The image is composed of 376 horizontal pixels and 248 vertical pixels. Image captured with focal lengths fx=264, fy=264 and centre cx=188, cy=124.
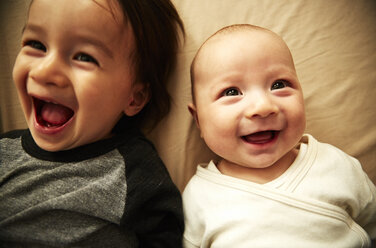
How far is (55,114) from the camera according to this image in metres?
0.81

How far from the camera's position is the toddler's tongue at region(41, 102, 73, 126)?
81 cm

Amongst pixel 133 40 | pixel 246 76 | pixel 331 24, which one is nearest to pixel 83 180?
pixel 133 40

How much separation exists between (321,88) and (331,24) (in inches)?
9.7

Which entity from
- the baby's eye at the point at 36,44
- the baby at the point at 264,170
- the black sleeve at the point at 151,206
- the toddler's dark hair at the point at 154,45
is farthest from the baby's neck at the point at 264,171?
the baby's eye at the point at 36,44

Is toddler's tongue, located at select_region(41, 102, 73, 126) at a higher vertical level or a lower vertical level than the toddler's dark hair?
lower

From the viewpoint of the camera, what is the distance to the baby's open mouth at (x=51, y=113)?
0.80 m

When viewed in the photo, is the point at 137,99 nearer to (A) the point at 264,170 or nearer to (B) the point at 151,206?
(B) the point at 151,206

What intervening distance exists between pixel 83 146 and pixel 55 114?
0.42 ft

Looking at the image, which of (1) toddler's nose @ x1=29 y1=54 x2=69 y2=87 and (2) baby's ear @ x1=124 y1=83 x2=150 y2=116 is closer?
(1) toddler's nose @ x1=29 y1=54 x2=69 y2=87

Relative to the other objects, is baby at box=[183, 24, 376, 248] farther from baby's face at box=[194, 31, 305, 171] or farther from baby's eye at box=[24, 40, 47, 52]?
baby's eye at box=[24, 40, 47, 52]

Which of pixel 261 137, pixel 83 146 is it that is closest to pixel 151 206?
pixel 83 146

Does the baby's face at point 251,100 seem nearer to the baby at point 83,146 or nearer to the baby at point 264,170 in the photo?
the baby at point 264,170

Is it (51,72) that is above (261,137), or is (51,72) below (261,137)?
above

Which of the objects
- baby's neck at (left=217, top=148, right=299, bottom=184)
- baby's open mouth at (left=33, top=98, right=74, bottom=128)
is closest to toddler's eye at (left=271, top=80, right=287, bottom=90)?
baby's neck at (left=217, top=148, right=299, bottom=184)
